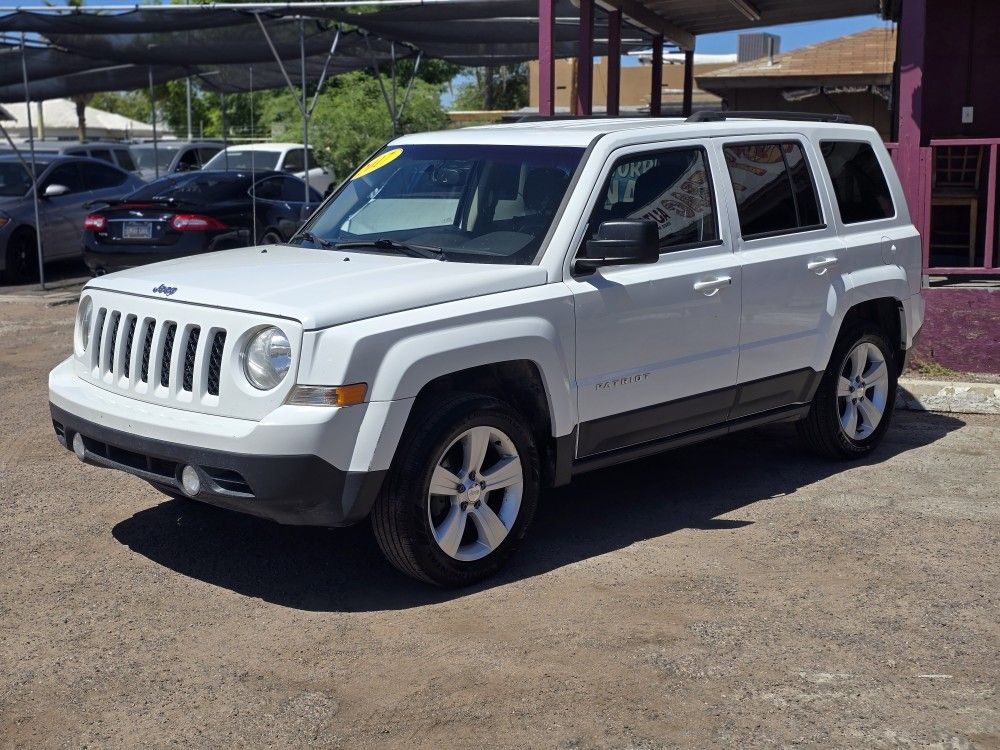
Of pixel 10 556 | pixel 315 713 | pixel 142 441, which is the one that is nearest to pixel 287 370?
pixel 142 441

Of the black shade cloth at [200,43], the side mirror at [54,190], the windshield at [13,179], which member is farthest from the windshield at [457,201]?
the windshield at [13,179]

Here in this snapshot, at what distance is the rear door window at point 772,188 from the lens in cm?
644

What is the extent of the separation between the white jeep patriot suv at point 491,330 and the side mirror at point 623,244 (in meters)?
0.01

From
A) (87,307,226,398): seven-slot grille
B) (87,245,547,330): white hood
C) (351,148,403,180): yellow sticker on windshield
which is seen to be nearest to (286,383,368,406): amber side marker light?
(87,245,547,330): white hood

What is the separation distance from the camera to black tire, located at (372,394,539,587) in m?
4.99

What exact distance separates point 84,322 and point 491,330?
1910mm

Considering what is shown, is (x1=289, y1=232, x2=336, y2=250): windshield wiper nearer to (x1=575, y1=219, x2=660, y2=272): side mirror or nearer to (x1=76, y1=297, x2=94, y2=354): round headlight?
(x1=76, y1=297, x2=94, y2=354): round headlight

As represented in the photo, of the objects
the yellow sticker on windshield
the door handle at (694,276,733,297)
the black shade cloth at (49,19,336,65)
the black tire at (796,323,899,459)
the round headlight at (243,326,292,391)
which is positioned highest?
the black shade cloth at (49,19,336,65)

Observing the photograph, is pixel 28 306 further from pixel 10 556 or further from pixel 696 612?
pixel 696 612

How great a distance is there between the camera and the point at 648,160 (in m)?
6.06

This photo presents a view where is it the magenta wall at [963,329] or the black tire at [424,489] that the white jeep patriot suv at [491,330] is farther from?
the magenta wall at [963,329]

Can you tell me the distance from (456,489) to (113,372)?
5.08 ft

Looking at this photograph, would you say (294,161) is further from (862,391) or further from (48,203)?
(862,391)

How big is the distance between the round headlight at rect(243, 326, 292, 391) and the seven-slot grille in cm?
12
